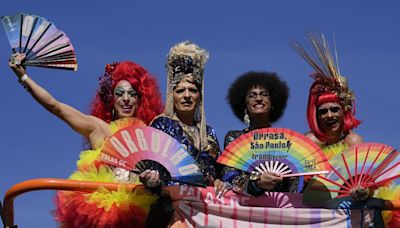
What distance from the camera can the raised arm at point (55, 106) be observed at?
666cm

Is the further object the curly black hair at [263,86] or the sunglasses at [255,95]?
the curly black hair at [263,86]

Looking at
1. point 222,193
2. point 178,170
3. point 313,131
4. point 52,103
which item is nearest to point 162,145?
point 178,170

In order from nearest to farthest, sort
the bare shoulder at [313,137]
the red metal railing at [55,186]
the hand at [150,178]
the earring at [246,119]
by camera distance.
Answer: the hand at [150,178] < the red metal railing at [55,186] < the earring at [246,119] < the bare shoulder at [313,137]

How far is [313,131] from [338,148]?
1.42 feet

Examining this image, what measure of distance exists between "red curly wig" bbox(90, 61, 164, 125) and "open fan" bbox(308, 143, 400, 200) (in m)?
2.07

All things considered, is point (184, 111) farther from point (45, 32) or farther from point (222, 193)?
point (45, 32)

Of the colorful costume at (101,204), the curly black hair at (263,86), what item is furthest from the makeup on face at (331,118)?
the colorful costume at (101,204)

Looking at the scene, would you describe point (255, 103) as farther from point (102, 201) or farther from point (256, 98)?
point (102, 201)

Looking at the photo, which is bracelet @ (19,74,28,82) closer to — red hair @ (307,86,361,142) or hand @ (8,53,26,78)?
hand @ (8,53,26,78)

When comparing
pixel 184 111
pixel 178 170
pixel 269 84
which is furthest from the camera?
pixel 269 84

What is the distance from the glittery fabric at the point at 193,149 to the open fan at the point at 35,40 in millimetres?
998

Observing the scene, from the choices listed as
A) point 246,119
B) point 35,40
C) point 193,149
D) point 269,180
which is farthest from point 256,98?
point 35,40

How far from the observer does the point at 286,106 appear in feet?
23.7

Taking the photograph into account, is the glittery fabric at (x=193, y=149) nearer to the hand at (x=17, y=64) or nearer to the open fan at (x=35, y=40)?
the open fan at (x=35, y=40)
